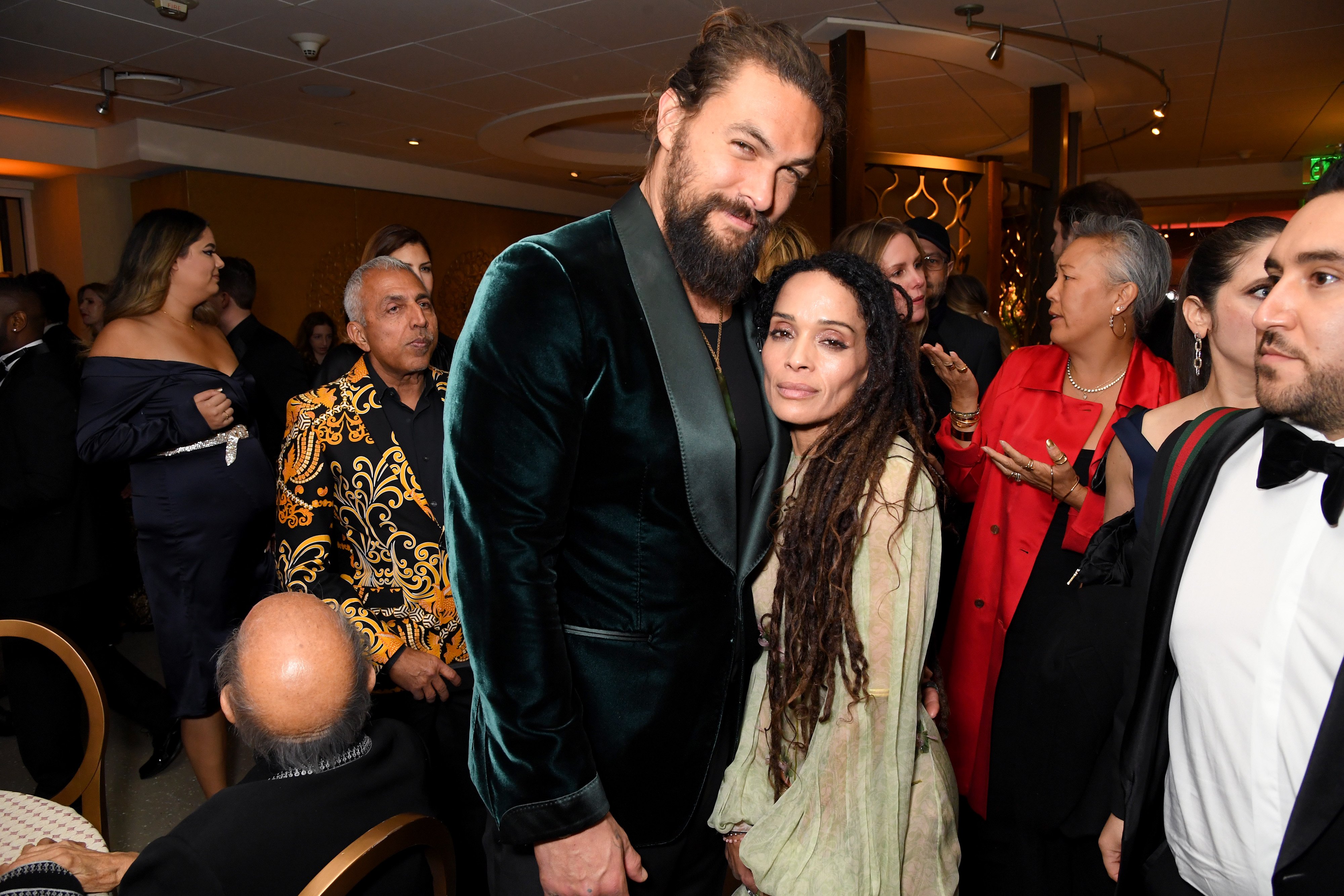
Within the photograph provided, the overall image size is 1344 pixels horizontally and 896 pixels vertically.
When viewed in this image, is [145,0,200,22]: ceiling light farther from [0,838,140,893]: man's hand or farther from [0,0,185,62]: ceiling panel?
[0,838,140,893]: man's hand

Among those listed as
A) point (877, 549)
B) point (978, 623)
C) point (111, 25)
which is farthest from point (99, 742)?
point (111, 25)

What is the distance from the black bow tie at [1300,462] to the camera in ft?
3.37

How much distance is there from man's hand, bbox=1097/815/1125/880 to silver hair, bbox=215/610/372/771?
51.1 inches

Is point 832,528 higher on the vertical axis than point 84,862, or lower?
higher

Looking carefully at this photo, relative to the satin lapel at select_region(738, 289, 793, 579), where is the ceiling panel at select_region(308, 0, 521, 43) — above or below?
above

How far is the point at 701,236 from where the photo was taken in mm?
1322

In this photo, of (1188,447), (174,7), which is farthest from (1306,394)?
(174,7)

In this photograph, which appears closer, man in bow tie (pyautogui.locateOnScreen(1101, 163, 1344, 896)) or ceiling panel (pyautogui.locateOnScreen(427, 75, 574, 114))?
man in bow tie (pyautogui.locateOnScreen(1101, 163, 1344, 896))

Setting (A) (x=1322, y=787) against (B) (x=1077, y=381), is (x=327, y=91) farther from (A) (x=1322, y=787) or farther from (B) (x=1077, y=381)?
(A) (x=1322, y=787)

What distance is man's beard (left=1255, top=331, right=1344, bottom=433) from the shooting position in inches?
41.2

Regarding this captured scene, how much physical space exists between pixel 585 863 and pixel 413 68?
584cm

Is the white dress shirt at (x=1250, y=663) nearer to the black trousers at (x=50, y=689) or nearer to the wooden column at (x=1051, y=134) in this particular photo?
the black trousers at (x=50, y=689)

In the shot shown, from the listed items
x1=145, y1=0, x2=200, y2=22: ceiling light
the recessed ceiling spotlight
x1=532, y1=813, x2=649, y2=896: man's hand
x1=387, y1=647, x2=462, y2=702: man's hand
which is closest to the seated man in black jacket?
x1=532, y1=813, x2=649, y2=896: man's hand

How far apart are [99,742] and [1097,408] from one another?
8.35 feet
